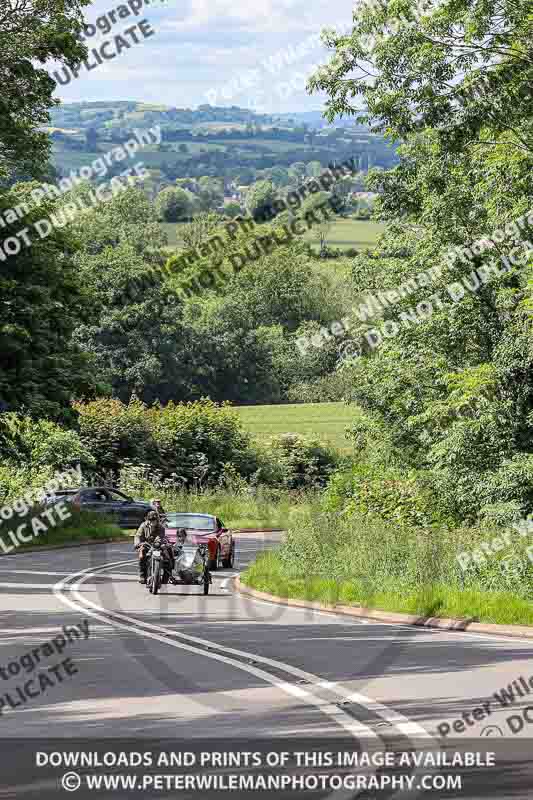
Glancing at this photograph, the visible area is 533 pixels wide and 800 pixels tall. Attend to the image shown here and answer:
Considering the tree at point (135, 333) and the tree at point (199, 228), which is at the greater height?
the tree at point (135, 333)

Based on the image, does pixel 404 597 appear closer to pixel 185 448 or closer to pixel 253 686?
pixel 253 686

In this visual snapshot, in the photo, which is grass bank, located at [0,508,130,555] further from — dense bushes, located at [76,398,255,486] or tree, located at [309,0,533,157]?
tree, located at [309,0,533,157]

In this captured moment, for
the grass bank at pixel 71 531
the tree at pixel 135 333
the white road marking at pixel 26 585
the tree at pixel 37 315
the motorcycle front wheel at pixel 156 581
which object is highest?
the tree at pixel 37 315

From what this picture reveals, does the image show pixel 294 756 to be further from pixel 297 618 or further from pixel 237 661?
pixel 297 618

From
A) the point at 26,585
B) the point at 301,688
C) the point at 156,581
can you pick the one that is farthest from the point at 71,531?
the point at 301,688

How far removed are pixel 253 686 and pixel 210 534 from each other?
21.4 meters

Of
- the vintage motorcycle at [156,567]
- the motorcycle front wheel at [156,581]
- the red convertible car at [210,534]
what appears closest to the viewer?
the vintage motorcycle at [156,567]

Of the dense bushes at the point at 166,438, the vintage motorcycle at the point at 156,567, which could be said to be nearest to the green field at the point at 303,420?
the dense bushes at the point at 166,438

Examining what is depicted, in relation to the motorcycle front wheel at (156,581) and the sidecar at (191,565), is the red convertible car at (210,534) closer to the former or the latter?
the sidecar at (191,565)

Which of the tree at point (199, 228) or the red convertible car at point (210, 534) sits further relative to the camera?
the tree at point (199, 228)

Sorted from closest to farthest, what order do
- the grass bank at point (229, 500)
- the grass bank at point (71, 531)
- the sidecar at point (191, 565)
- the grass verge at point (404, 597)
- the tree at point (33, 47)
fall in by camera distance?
the grass verge at point (404, 597) < the sidecar at point (191, 565) < the tree at point (33, 47) < the grass bank at point (71, 531) < the grass bank at point (229, 500)

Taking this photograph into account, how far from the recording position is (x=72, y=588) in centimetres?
2867

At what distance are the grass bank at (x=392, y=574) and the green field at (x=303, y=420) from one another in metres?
46.2

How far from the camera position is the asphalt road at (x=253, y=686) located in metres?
10.0
